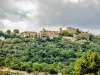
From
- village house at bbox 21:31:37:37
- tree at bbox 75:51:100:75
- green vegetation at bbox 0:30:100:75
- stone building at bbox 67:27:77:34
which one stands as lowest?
tree at bbox 75:51:100:75

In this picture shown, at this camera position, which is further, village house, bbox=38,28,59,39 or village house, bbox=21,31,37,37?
village house, bbox=38,28,59,39

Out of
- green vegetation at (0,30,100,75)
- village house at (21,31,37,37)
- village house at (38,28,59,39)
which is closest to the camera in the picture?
green vegetation at (0,30,100,75)

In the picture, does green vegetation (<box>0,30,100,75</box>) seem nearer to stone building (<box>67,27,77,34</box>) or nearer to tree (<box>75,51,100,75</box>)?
stone building (<box>67,27,77,34</box>)

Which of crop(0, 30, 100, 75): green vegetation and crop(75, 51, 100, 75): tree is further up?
crop(0, 30, 100, 75): green vegetation

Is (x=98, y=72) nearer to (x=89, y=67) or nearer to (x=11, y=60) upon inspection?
(x=89, y=67)

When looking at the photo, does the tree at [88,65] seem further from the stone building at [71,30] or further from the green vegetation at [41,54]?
the stone building at [71,30]

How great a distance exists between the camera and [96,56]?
3738cm

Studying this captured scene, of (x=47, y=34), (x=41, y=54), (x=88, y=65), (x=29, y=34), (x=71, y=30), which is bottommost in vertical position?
(x=88, y=65)

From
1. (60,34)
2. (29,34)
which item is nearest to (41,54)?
(29,34)

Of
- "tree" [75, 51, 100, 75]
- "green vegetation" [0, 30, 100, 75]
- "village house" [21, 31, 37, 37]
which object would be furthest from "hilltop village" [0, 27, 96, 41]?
"tree" [75, 51, 100, 75]

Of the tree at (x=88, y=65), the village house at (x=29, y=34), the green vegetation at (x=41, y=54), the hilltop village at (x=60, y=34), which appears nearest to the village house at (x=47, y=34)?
the hilltop village at (x=60, y=34)

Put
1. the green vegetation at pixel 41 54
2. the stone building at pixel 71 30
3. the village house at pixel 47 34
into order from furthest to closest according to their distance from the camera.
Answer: the stone building at pixel 71 30 → the village house at pixel 47 34 → the green vegetation at pixel 41 54

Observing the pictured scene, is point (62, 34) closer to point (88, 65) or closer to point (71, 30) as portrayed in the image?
point (71, 30)

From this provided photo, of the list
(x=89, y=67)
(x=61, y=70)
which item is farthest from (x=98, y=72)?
(x=61, y=70)
